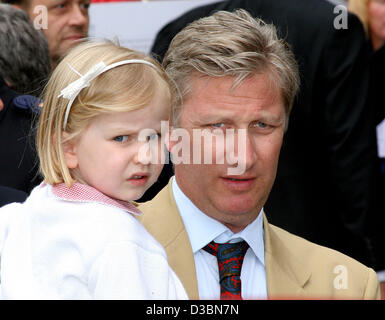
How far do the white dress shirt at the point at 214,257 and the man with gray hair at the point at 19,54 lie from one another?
1248 mm

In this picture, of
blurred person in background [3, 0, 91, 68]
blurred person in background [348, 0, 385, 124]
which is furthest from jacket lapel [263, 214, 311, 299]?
blurred person in background [3, 0, 91, 68]

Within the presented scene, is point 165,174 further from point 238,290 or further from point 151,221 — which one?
point 238,290

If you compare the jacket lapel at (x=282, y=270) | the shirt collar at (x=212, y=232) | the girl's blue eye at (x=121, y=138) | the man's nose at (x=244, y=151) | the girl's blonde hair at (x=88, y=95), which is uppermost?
the girl's blonde hair at (x=88, y=95)

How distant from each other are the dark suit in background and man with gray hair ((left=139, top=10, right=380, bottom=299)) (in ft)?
3.64

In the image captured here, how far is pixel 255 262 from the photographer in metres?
2.50

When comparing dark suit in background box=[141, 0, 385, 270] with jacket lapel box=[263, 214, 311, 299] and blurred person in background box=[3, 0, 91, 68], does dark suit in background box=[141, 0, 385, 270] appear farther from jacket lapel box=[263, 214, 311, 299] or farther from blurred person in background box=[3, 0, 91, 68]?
jacket lapel box=[263, 214, 311, 299]

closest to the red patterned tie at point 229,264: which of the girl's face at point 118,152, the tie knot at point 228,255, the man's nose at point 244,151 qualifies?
the tie knot at point 228,255

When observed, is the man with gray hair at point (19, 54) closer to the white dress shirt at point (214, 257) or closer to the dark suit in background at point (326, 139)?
the dark suit in background at point (326, 139)

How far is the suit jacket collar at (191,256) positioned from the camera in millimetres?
2422

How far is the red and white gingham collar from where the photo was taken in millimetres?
2127

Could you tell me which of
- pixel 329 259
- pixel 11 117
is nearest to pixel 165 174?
pixel 11 117

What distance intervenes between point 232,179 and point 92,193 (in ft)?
1.70

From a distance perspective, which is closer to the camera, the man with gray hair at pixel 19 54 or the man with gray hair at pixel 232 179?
the man with gray hair at pixel 232 179
